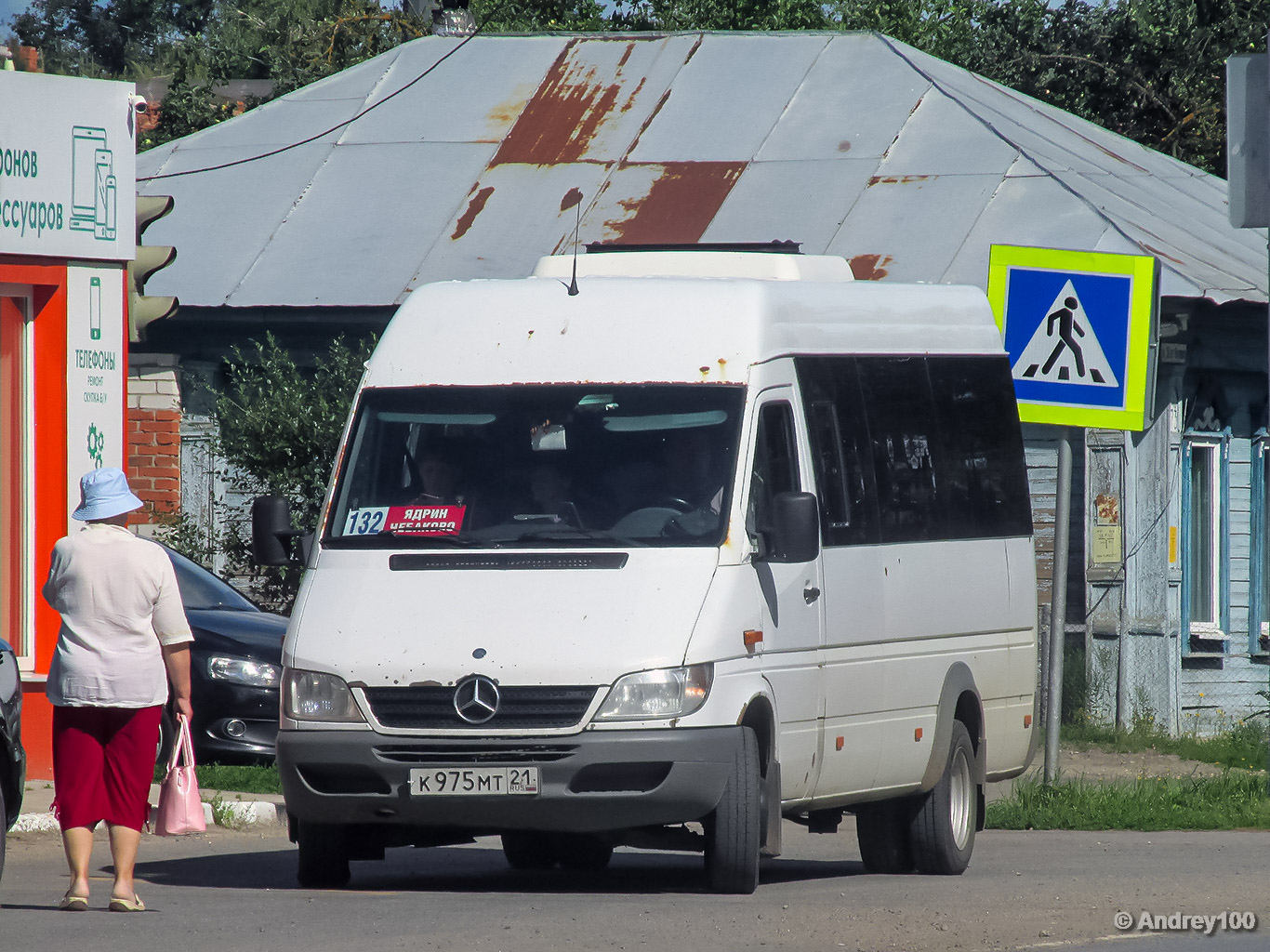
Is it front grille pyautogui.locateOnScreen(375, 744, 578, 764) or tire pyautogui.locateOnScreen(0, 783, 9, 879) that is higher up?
front grille pyautogui.locateOnScreen(375, 744, 578, 764)

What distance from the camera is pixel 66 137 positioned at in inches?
531

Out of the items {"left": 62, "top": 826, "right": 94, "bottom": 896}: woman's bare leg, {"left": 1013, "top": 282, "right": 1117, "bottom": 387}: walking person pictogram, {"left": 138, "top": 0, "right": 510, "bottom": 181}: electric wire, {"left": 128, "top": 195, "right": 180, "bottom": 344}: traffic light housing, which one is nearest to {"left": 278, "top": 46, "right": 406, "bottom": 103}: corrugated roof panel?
{"left": 138, "top": 0, "right": 510, "bottom": 181}: electric wire

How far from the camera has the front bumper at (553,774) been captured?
29.1 ft

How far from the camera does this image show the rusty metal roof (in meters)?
20.9

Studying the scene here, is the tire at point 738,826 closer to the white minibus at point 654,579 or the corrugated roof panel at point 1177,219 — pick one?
the white minibus at point 654,579

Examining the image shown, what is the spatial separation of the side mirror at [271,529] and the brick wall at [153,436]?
397 inches

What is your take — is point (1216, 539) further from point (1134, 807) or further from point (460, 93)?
point (460, 93)

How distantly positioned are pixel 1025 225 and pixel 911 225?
106 cm

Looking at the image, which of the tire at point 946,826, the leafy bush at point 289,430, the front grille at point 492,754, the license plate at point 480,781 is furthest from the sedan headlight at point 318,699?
the leafy bush at point 289,430

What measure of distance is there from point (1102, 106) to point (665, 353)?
859 inches

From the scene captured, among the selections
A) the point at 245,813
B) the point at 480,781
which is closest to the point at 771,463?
the point at 480,781

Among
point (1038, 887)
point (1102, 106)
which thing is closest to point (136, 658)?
point (1038, 887)

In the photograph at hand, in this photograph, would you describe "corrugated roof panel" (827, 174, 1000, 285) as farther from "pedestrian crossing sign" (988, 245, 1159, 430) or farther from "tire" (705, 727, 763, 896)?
"tire" (705, 727, 763, 896)

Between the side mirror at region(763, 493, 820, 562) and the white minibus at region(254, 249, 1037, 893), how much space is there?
0.04 feet
